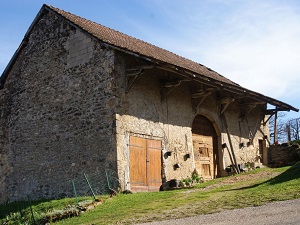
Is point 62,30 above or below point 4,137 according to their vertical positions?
above

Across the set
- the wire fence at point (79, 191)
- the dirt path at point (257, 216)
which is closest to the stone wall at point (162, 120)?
the wire fence at point (79, 191)

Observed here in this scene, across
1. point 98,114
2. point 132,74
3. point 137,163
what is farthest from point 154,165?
point 132,74

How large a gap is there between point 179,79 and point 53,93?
15.1 feet

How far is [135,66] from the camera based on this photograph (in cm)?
1507

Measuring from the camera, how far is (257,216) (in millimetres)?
7863

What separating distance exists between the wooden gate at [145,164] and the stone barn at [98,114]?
34mm

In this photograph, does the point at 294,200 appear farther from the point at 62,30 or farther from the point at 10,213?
the point at 62,30

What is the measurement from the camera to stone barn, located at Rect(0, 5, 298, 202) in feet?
47.6

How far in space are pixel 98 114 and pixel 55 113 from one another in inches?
84.5

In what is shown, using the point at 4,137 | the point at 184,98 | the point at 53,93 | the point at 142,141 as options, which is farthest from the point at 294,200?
the point at 4,137

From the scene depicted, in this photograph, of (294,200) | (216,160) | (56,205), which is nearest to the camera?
(294,200)

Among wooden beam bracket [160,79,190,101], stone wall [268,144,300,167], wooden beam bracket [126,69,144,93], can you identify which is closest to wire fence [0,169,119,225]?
wooden beam bracket [126,69,144,93]

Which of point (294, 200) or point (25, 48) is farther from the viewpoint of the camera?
point (25, 48)

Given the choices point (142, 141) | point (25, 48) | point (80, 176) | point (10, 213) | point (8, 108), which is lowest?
point (10, 213)
